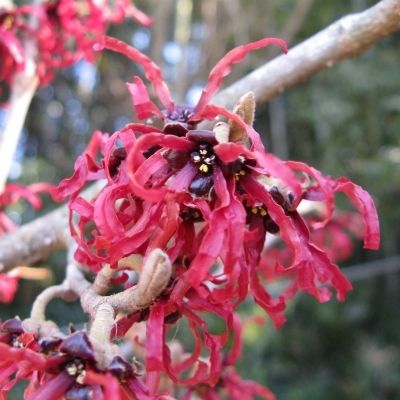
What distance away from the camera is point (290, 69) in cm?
81

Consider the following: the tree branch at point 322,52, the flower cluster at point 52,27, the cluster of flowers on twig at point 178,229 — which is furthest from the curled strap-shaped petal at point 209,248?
the flower cluster at point 52,27

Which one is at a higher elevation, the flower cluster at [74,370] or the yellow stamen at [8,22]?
the yellow stamen at [8,22]

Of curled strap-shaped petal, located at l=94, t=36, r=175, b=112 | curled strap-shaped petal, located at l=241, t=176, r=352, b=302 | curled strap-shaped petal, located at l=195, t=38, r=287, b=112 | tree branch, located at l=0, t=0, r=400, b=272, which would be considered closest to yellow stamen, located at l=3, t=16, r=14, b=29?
tree branch, located at l=0, t=0, r=400, b=272

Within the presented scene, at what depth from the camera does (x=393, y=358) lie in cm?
306

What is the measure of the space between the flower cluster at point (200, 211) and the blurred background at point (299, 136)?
5.87 ft

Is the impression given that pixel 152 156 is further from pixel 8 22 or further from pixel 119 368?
pixel 8 22

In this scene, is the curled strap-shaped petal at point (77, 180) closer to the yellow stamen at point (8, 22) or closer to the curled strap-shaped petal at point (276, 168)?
the curled strap-shaped petal at point (276, 168)

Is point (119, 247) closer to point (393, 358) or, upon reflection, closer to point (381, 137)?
point (381, 137)

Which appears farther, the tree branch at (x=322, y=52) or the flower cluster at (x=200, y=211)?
the tree branch at (x=322, y=52)

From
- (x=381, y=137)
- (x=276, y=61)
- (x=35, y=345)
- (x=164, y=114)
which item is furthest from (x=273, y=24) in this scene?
(x=35, y=345)

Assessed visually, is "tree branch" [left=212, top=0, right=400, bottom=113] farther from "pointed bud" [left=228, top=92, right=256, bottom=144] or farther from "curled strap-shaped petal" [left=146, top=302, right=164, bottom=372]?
"curled strap-shaped petal" [left=146, top=302, right=164, bottom=372]

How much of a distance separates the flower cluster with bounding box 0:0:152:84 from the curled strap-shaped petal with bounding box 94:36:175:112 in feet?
1.72

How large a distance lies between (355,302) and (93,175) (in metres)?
3.08

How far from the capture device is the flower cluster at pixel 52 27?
3.42ft
